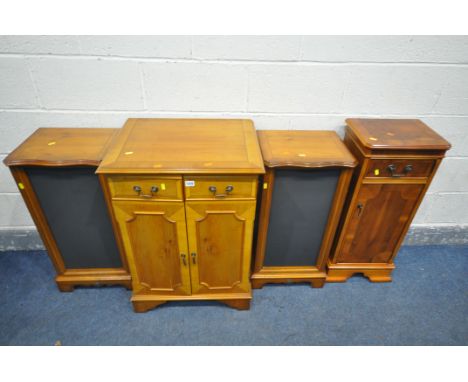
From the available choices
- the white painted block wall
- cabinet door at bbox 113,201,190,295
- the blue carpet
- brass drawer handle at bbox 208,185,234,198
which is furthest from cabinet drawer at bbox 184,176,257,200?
the blue carpet

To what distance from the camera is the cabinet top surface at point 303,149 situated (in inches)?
53.8

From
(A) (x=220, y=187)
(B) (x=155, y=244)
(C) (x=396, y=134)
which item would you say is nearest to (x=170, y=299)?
(B) (x=155, y=244)

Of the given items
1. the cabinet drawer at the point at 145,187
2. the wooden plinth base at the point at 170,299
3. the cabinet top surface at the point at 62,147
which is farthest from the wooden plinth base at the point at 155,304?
the cabinet top surface at the point at 62,147

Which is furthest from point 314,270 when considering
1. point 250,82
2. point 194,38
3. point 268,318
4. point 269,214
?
point 194,38

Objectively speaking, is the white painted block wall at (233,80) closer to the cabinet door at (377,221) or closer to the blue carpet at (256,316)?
the cabinet door at (377,221)

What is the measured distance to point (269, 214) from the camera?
156cm

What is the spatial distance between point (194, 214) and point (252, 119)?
0.69m

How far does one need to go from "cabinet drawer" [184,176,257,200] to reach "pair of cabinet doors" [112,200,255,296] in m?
0.04

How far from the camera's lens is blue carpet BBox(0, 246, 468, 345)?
1591mm

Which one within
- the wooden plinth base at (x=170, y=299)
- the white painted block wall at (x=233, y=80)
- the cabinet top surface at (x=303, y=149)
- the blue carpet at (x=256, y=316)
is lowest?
the blue carpet at (x=256, y=316)

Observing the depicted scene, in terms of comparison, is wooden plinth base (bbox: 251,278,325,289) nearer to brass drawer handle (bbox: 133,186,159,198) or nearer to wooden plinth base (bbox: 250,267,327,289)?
wooden plinth base (bbox: 250,267,327,289)

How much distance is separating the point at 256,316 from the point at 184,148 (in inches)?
41.7

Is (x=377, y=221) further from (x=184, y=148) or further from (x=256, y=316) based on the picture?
(x=184, y=148)

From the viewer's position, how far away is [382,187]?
153cm
